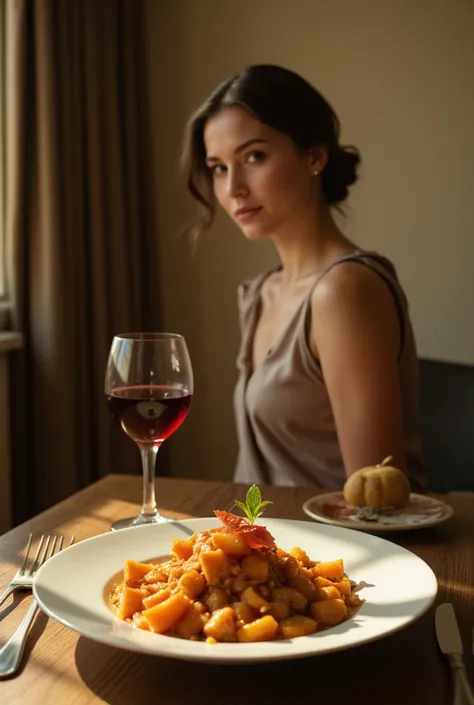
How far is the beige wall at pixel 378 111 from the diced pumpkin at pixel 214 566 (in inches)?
93.3

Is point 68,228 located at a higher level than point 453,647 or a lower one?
higher

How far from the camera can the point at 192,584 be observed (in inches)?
26.9

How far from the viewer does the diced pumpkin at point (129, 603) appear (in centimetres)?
68

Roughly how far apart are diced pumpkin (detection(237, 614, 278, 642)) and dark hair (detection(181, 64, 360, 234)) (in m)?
1.33

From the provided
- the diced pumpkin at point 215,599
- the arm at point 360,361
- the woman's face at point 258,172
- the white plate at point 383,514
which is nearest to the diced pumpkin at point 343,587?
the diced pumpkin at point 215,599

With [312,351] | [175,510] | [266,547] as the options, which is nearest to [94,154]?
[312,351]

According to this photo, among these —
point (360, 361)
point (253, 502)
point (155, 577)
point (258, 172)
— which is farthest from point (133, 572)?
point (258, 172)

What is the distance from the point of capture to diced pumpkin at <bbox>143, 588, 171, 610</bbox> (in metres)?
0.67

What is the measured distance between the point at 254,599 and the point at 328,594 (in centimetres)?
7

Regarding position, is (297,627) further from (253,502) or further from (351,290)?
(351,290)

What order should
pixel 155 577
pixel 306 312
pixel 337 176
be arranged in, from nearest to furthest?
pixel 155 577
pixel 306 312
pixel 337 176

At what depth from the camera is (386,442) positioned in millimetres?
1488

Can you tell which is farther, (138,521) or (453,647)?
(138,521)

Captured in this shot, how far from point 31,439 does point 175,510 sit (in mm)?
1634
